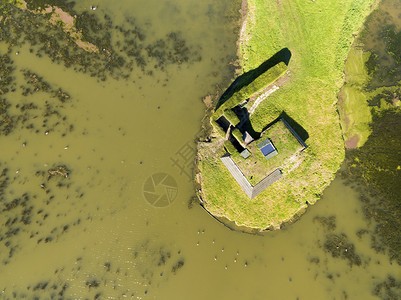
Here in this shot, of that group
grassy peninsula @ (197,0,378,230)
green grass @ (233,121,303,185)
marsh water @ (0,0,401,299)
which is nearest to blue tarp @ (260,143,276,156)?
green grass @ (233,121,303,185)

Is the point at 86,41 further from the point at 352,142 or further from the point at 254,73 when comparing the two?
the point at 352,142

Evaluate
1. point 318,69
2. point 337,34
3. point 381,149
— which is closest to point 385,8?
point 337,34

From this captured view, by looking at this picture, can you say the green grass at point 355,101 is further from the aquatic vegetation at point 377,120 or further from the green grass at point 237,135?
the green grass at point 237,135

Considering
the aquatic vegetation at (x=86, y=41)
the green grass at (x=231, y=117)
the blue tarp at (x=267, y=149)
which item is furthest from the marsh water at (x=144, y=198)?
the blue tarp at (x=267, y=149)

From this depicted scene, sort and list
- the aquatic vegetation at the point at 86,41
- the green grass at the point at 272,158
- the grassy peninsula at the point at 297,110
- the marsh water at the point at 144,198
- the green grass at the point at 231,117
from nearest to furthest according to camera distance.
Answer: the green grass at the point at 272,158 < the green grass at the point at 231,117 < the marsh water at the point at 144,198 < the grassy peninsula at the point at 297,110 < the aquatic vegetation at the point at 86,41

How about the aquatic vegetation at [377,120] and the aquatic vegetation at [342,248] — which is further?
the aquatic vegetation at [377,120]

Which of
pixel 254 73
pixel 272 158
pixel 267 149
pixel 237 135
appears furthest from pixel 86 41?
pixel 272 158
